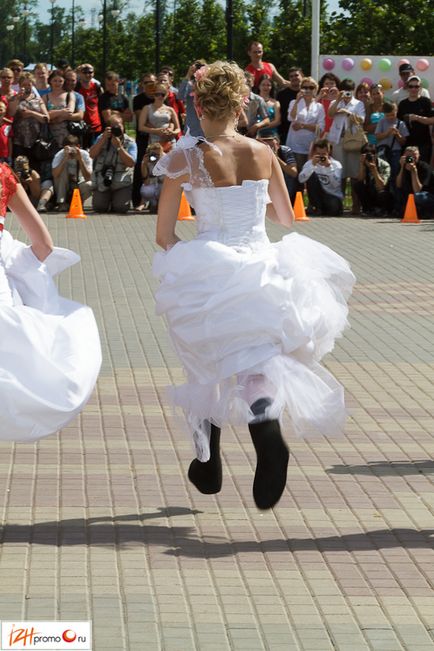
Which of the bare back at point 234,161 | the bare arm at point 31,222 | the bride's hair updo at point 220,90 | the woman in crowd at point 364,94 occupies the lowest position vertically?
the woman in crowd at point 364,94

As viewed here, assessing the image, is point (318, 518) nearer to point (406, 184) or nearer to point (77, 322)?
point (77, 322)

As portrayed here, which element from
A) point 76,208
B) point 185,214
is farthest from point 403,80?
point 76,208

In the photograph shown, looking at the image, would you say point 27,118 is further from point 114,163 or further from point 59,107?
point 114,163

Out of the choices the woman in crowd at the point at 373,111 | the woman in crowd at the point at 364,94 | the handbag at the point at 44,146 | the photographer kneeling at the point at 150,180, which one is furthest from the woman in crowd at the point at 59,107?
the woman in crowd at the point at 373,111

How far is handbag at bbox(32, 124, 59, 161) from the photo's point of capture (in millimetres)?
22000

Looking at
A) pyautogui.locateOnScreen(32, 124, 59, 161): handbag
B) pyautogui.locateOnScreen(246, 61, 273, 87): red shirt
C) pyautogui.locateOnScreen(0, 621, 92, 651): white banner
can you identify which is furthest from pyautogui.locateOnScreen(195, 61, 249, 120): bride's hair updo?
pyautogui.locateOnScreen(246, 61, 273, 87): red shirt

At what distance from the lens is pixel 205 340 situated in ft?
20.7

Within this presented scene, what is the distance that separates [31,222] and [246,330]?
110cm

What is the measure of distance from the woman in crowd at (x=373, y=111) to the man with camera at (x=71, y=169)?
4.75m

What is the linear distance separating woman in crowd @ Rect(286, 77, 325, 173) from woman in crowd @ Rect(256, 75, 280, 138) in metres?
0.24

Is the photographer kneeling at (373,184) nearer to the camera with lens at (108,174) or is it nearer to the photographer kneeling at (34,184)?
the camera with lens at (108,174)

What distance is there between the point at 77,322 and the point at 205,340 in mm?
581

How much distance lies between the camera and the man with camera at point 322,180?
71.9 feet

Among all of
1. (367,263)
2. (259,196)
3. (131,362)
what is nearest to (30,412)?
(259,196)
